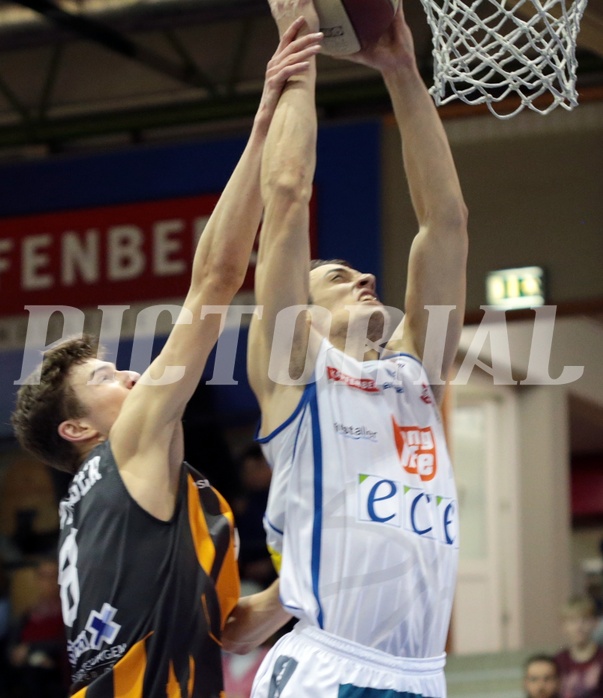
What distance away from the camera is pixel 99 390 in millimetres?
3412

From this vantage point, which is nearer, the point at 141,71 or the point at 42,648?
the point at 42,648

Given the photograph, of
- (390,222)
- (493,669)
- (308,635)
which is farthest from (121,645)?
(493,669)

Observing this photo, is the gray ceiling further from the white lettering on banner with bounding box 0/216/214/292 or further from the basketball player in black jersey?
the basketball player in black jersey

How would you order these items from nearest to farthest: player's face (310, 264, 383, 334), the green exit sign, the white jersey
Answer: the white jersey → player's face (310, 264, 383, 334) → the green exit sign

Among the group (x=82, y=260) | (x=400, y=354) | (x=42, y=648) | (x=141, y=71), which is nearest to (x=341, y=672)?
(x=400, y=354)

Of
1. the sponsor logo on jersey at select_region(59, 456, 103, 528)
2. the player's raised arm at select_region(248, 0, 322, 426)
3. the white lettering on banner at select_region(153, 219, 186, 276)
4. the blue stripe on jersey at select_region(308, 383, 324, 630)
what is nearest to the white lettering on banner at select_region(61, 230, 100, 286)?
the white lettering on banner at select_region(153, 219, 186, 276)

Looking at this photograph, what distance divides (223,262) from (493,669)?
22.0ft

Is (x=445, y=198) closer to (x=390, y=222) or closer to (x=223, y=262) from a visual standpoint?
(x=223, y=262)

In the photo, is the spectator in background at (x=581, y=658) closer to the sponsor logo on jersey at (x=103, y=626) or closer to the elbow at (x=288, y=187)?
the sponsor logo on jersey at (x=103, y=626)

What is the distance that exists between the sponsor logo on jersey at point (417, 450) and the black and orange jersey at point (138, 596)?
621 millimetres

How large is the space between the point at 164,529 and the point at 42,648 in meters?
5.59

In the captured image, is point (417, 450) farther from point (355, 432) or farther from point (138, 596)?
point (138, 596)

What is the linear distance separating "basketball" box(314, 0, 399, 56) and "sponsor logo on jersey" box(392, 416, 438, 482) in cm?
101

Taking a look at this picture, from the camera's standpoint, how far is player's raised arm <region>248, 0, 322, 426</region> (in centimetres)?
282
